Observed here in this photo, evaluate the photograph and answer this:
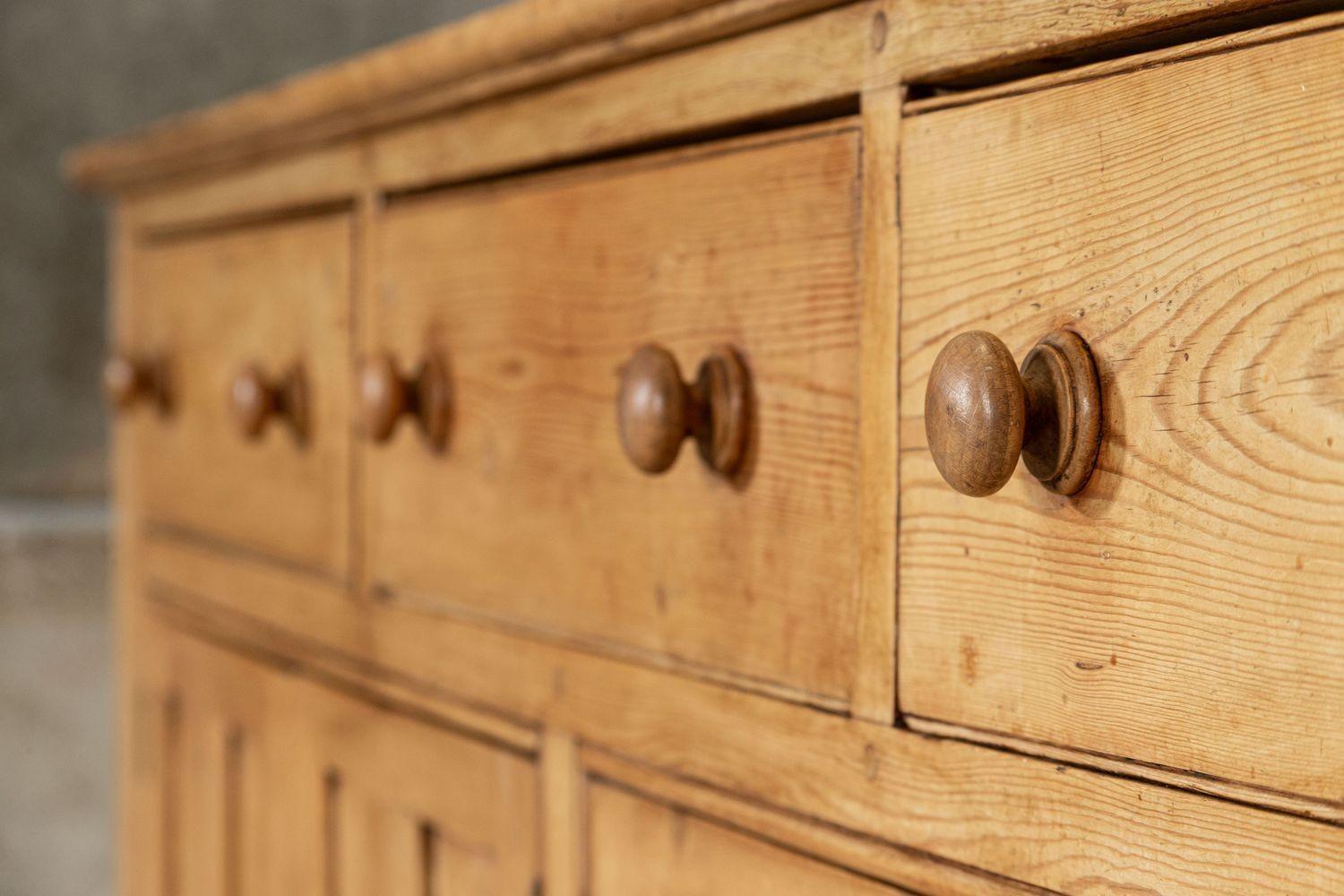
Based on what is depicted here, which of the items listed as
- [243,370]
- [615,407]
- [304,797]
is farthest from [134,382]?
[615,407]

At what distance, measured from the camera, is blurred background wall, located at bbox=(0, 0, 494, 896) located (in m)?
1.29

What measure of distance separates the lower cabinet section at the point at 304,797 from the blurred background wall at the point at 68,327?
462 mm

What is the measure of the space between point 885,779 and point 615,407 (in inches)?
7.1

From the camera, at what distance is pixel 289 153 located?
711mm

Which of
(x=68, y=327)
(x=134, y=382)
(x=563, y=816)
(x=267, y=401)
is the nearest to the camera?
(x=563, y=816)

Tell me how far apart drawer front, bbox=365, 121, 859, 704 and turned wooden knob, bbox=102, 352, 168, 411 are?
259 millimetres

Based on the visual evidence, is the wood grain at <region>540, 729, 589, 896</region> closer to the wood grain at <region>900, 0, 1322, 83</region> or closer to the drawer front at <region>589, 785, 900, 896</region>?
the drawer front at <region>589, 785, 900, 896</region>

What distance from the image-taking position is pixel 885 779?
0.42 m

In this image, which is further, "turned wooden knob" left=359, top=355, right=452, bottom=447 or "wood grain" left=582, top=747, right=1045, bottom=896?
"turned wooden knob" left=359, top=355, right=452, bottom=447

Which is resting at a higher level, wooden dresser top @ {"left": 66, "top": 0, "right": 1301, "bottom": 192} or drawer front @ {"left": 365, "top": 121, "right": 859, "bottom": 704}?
wooden dresser top @ {"left": 66, "top": 0, "right": 1301, "bottom": 192}

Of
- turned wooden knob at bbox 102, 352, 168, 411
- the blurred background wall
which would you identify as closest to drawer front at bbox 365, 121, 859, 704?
turned wooden knob at bbox 102, 352, 168, 411

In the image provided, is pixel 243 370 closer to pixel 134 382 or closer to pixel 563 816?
pixel 134 382

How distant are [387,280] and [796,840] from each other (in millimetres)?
343

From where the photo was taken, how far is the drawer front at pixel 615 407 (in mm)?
432
